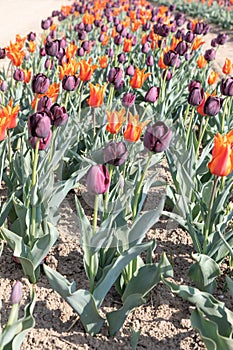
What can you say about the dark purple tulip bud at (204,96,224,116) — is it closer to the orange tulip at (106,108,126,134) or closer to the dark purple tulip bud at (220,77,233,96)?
the dark purple tulip bud at (220,77,233,96)

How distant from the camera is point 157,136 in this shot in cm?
192

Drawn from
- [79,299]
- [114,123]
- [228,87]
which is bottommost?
[79,299]

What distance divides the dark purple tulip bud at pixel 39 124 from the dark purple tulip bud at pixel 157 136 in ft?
1.41

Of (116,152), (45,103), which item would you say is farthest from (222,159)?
(45,103)

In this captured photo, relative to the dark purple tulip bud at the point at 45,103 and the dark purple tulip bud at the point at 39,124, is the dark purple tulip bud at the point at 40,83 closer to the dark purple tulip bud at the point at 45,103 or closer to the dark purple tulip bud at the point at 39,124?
the dark purple tulip bud at the point at 45,103

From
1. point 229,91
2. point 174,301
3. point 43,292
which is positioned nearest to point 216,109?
point 229,91

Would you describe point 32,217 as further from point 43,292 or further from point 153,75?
point 153,75

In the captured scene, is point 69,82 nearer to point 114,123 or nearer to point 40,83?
point 40,83

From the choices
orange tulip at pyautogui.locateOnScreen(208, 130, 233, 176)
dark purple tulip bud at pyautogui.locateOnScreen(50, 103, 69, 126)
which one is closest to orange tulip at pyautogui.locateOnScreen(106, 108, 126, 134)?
dark purple tulip bud at pyautogui.locateOnScreen(50, 103, 69, 126)

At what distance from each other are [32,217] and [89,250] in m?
0.39

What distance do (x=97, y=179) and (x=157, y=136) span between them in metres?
0.37

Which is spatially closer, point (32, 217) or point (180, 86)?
point (32, 217)

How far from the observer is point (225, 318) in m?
1.81

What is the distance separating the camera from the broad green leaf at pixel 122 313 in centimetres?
194
